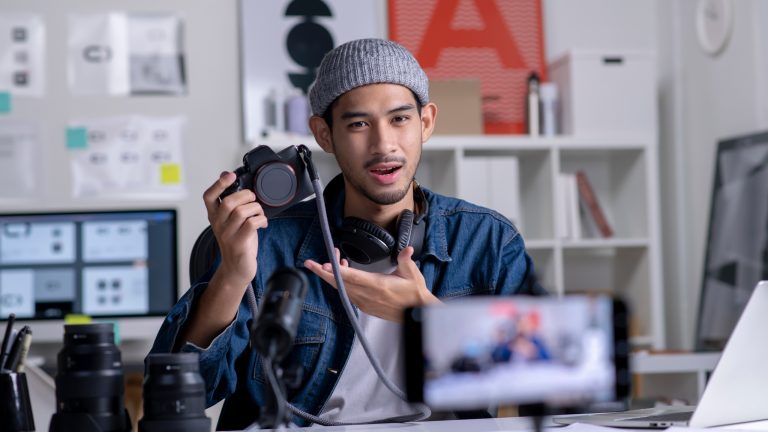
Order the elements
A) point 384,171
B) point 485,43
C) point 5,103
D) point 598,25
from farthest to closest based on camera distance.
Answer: point 598,25
point 485,43
point 5,103
point 384,171

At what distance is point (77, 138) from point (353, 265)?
2.07 metres

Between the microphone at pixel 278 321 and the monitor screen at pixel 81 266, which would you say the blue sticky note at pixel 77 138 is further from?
the microphone at pixel 278 321

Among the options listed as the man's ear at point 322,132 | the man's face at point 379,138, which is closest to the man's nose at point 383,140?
the man's face at point 379,138

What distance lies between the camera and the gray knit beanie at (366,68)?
1630mm

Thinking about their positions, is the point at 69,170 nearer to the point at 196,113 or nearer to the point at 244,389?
the point at 196,113

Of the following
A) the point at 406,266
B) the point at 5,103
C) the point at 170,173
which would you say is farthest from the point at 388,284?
the point at 5,103

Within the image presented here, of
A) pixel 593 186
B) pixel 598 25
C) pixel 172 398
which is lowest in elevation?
pixel 172 398

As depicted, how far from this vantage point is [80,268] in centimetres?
321

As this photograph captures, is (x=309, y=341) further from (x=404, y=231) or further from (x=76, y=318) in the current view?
(x=76, y=318)

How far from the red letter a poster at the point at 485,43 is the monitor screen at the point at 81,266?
117 centimetres

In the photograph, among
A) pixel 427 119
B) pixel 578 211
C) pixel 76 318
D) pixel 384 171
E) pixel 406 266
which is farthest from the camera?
pixel 578 211

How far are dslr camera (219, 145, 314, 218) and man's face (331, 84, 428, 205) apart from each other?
1.00ft

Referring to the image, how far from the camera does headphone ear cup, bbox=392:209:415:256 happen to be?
1631 millimetres

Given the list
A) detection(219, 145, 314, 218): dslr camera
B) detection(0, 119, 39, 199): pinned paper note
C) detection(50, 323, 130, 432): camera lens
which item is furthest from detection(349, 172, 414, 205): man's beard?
detection(0, 119, 39, 199): pinned paper note
